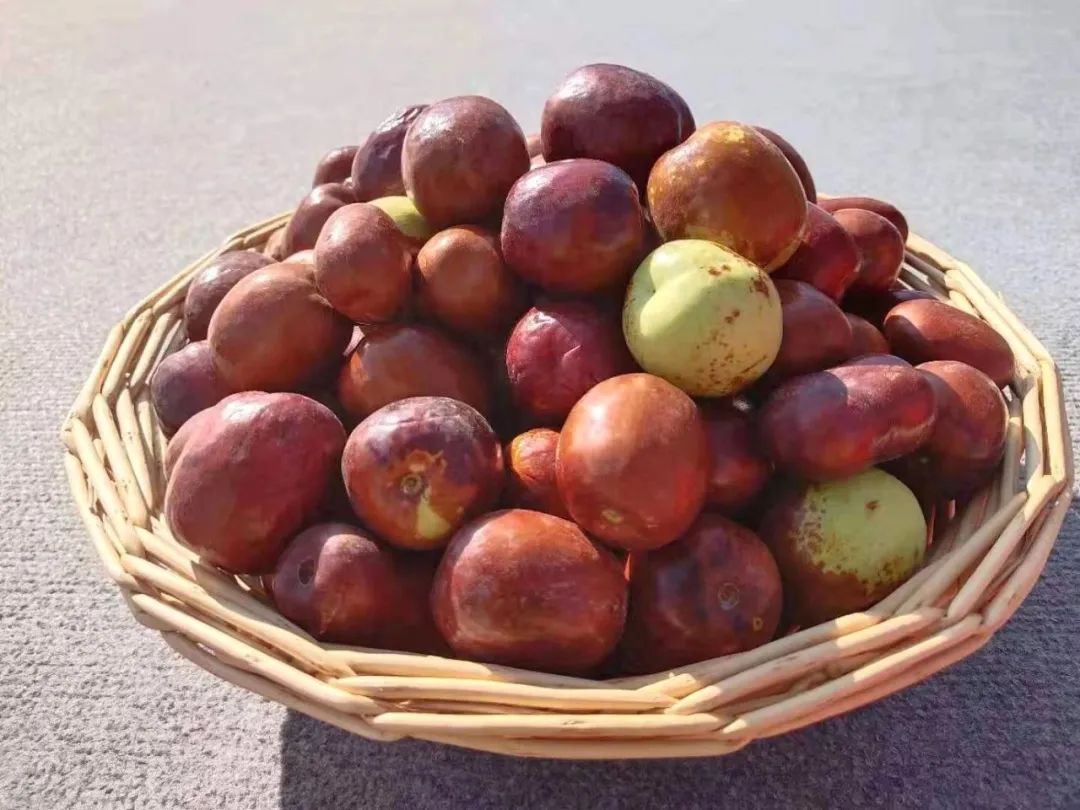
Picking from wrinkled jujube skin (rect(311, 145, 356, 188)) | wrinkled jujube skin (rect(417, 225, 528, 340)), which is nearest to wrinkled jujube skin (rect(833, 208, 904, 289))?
wrinkled jujube skin (rect(417, 225, 528, 340))

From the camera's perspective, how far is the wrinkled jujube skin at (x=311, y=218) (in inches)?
55.2

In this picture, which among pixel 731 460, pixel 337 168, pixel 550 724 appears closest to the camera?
pixel 550 724

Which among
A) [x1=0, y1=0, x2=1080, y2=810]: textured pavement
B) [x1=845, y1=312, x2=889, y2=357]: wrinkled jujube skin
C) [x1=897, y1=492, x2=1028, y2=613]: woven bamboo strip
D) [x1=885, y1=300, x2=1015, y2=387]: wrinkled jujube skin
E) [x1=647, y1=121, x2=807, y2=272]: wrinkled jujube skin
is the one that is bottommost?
[x1=0, y1=0, x2=1080, y2=810]: textured pavement

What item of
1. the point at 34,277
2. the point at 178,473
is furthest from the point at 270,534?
the point at 34,277

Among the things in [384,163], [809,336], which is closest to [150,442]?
[384,163]

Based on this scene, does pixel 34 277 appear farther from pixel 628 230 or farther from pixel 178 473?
pixel 628 230

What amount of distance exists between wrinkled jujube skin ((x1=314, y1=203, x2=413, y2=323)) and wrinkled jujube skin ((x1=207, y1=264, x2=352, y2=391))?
0.03 m

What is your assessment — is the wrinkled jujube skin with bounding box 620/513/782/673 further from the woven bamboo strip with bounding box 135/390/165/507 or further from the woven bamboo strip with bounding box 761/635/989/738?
the woven bamboo strip with bounding box 135/390/165/507

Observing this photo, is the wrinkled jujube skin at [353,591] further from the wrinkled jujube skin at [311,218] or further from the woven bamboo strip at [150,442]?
the wrinkled jujube skin at [311,218]

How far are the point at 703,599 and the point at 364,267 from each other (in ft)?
1.69

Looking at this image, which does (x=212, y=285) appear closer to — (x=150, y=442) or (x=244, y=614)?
(x=150, y=442)

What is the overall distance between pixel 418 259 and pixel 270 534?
36 centimetres

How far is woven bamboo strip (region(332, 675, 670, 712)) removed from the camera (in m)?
0.83

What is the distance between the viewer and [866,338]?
3.84 ft
